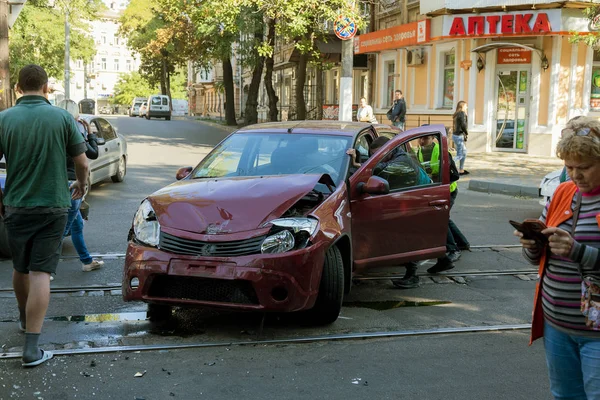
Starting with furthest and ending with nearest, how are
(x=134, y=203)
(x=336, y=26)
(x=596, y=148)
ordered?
1. (x=336, y=26)
2. (x=134, y=203)
3. (x=596, y=148)

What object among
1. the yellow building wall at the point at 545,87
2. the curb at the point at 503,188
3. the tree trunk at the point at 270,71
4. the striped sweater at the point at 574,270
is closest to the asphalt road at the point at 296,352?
the striped sweater at the point at 574,270

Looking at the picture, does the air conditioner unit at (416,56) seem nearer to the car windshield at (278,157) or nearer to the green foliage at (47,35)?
the green foliage at (47,35)

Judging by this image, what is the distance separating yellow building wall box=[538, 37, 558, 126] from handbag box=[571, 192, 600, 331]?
18.9 m

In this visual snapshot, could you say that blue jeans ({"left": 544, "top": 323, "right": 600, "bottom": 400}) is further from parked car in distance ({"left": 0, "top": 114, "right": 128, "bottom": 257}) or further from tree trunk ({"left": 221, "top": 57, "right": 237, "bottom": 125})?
tree trunk ({"left": 221, "top": 57, "right": 237, "bottom": 125})

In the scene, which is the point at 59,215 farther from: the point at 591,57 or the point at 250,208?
the point at 591,57

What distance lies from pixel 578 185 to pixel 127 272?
3.44 meters

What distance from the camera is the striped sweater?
2.74 metres

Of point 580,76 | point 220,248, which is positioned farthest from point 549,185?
point 580,76

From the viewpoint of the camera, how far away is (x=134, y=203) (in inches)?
474

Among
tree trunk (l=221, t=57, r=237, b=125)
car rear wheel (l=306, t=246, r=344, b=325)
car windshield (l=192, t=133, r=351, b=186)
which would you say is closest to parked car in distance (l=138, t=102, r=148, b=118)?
tree trunk (l=221, t=57, r=237, b=125)

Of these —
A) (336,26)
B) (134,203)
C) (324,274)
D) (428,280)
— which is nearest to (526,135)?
(336,26)

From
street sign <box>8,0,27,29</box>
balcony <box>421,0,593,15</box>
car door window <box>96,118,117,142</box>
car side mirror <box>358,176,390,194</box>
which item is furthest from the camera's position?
balcony <box>421,0,593,15</box>

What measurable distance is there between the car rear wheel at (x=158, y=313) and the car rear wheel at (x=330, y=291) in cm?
115

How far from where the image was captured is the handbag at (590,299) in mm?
2783
